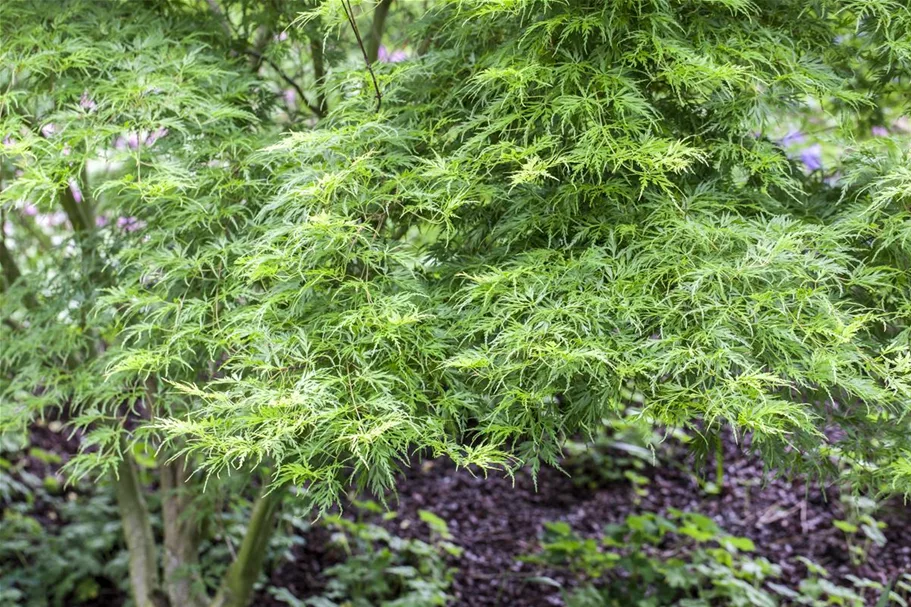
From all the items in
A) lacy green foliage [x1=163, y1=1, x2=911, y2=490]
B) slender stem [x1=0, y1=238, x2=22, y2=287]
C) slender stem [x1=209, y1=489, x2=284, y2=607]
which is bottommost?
slender stem [x1=209, y1=489, x2=284, y2=607]

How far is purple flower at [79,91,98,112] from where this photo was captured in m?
1.66

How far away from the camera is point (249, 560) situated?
2.43 m

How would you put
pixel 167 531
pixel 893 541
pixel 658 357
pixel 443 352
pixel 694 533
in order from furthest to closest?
pixel 893 541, pixel 694 533, pixel 167 531, pixel 443 352, pixel 658 357

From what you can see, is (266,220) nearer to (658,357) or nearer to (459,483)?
(658,357)

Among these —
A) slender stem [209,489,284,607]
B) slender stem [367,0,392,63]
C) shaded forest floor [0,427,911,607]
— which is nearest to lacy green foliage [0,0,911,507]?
slender stem [367,0,392,63]

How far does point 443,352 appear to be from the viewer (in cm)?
137

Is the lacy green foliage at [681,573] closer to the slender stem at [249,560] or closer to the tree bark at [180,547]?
the slender stem at [249,560]

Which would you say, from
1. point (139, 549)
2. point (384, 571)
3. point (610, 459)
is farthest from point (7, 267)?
point (610, 459)

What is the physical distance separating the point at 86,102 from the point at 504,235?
0.87 metres

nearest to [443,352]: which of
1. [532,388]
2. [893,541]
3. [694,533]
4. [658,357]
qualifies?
[532,388]

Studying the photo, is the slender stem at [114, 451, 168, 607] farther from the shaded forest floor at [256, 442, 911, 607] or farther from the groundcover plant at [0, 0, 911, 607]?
the groundcover plant at [0, 0, 911, 607]

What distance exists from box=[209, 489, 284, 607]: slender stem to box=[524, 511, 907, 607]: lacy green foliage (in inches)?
39.3

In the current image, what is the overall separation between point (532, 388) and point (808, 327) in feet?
1.37

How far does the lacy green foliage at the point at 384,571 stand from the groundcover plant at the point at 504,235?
4.94ft
